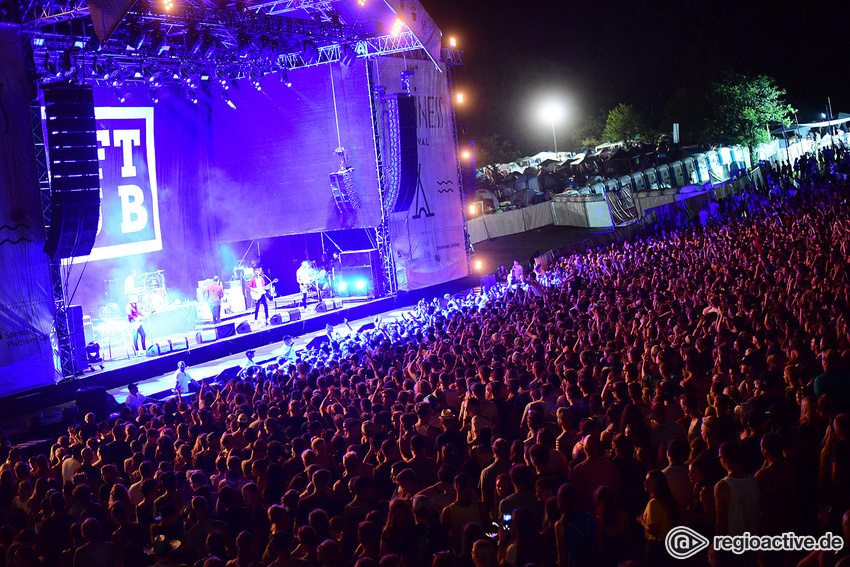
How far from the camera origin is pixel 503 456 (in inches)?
189

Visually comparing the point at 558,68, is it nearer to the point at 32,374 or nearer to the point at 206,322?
the point at 206,322

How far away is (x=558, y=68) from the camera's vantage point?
64.8 metres

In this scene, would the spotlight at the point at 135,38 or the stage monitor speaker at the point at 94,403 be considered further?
the spotlight at the point at 135,38

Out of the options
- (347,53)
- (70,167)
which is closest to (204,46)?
(347,53)

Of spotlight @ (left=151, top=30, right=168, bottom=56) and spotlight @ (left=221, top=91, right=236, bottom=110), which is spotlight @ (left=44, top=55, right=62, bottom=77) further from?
spotlight @ (left=221, top=91, right=236, bottom=110)

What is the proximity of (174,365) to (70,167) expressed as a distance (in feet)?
14.4

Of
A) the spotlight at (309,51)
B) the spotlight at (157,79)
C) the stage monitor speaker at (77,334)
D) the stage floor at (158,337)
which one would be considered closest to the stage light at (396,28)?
the spotlight at (309,51)

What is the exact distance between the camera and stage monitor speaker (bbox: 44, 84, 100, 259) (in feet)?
42.8

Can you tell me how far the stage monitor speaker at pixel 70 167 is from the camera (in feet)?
42.8

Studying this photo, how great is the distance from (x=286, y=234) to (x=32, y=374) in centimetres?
869

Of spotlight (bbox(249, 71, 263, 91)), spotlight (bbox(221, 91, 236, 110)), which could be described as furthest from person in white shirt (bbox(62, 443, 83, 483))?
spotlight (bbox(221, 91, 236, 110))

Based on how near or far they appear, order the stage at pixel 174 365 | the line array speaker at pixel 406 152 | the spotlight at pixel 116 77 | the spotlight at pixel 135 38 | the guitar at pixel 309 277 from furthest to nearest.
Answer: the guitar at pixel 309 277 → the line array speaker at pixel 406 152 → the spotlight at pixel 116 77 → the spotlight at pixel 135 38 → the stage at pixel 174 365

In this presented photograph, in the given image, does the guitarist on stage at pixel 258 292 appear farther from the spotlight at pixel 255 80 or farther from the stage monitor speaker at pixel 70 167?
the stage monitor speaker at pixel 70 167

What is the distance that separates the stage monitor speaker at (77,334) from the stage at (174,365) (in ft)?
1.00
